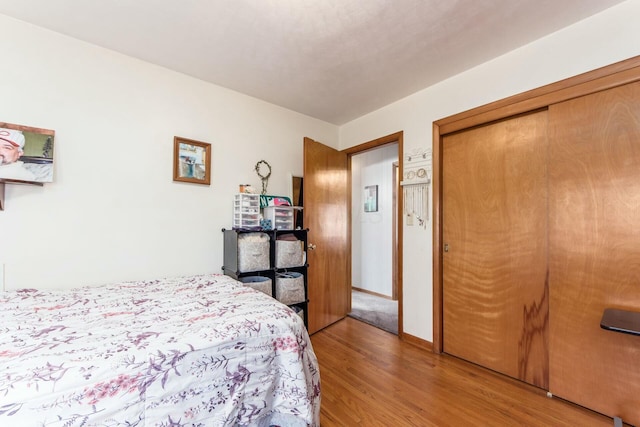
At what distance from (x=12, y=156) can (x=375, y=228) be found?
4034mm

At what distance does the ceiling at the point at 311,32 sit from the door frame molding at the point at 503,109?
1.20 feet

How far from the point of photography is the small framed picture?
2262 mm

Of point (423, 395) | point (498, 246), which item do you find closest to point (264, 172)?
point (498, 246)

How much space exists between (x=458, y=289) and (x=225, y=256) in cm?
208

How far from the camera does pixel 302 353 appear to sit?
4.19 ft

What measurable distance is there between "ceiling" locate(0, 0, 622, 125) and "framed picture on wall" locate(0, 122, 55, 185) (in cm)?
71

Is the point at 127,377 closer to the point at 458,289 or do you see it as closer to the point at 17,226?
the point at 17,226

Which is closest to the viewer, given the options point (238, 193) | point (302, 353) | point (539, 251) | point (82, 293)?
point (302, 353)

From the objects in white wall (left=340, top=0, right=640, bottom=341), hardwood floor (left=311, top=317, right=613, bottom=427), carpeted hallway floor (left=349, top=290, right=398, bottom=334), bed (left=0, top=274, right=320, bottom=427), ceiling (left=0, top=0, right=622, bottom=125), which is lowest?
carpeted hallway floor (left=349, top=290, right=398, bottom=334)

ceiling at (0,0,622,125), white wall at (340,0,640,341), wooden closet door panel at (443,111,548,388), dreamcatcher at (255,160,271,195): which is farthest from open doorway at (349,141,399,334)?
ceiling at (0,0,622,125)

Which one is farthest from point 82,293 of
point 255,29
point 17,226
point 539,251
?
point 539,251

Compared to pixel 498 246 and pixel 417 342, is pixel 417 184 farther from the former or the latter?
pixel 417 342

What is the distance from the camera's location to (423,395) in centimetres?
184

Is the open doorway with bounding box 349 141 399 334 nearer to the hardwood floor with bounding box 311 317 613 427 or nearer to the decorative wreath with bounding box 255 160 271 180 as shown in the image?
the hardwood floor with bounding box 311 317 613 427
